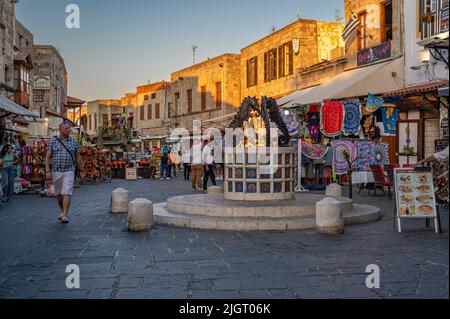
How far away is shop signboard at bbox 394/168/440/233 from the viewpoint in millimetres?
7668

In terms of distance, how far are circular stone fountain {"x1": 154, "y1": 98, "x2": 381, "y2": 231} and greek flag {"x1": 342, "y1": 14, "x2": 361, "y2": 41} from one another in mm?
9912

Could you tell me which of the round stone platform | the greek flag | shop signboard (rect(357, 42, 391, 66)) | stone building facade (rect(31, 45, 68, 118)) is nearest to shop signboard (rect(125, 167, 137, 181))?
the greek flag

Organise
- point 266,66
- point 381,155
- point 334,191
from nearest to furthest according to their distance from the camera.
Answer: point 334,191 < point 381,155 < point 266,66

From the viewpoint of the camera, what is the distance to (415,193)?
25.3 feet

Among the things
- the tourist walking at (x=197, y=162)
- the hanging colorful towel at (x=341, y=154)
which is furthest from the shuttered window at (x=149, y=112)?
the hanging colorful towel at (x=341, y=154)

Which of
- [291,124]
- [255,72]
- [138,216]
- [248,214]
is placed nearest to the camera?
[138,216]

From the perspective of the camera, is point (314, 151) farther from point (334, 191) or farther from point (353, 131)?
point (334, 191)

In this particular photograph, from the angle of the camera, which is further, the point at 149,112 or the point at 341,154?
the point at 149,112

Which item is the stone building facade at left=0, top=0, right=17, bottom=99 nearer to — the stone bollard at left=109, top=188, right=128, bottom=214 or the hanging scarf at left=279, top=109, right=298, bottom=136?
the hanging scarf at left=279, top=109, right=298, bottom=136

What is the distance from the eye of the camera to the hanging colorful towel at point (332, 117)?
14477 mm

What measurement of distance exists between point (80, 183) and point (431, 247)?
16.5 meters

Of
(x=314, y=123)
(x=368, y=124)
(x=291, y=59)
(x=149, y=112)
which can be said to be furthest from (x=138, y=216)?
(x=149, y=112)

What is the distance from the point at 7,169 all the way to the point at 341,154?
8972 mm
